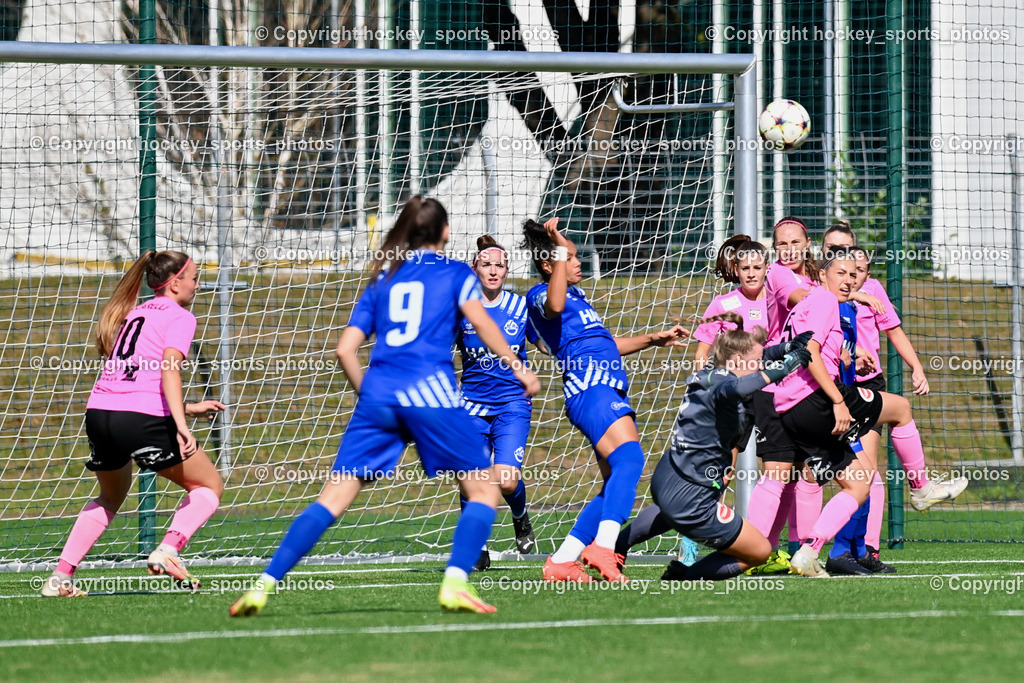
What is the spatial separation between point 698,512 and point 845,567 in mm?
Result: 1545

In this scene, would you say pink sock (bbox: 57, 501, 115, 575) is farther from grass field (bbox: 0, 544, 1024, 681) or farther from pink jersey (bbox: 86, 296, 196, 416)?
pink jersey (bbox: 86, 296, 196, 416)

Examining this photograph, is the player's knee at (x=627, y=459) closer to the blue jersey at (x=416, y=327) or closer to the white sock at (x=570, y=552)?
the white sock at (x=570, y=552)

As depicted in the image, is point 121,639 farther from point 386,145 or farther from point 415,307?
point 386,145

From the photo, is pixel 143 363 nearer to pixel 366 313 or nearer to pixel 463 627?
pixel 366 313

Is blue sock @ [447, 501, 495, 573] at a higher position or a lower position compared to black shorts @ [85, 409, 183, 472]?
lower

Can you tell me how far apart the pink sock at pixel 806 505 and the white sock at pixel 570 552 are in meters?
1.32

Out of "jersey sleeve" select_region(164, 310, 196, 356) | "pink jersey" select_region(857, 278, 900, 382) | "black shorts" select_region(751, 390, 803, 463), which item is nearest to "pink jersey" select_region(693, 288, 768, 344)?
"black shorts" select_region(751, 390, 803, 463)

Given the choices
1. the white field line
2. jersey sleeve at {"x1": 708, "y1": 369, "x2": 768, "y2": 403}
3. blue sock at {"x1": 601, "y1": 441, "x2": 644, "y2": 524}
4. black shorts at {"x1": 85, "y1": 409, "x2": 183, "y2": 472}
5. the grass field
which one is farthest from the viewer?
blue sock at {"x1": 601, "y1": 441, "x2": 644, "y2": 524}

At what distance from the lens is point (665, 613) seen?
17.0 ft

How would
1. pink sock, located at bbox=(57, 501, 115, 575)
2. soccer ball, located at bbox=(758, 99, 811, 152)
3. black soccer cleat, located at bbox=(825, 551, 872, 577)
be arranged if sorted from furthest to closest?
1. soccer ball, located at bbox=(758, 99, 811, 152)
2. black soccer cleat, located at bbox=(825, 551, 872, 577)
3. pink sock, located at bbox=(57, 501, 115, 575)

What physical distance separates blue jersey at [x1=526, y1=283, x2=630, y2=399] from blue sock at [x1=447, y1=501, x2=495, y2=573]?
179 cm

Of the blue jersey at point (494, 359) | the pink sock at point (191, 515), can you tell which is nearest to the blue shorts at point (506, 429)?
the blue jersey at point (494, 359)

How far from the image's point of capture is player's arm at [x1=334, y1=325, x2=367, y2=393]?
510 cm

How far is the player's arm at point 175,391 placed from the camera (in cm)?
610
